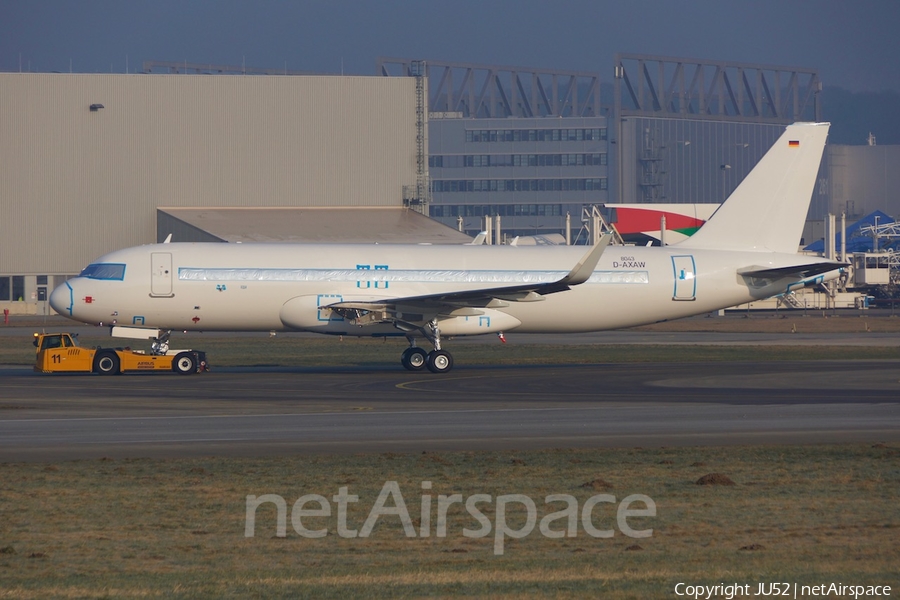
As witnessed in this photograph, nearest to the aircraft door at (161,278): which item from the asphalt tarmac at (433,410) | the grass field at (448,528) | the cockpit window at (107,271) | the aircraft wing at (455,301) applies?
the cockpit window at (107,271)

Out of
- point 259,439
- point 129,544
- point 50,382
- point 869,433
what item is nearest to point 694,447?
point 869,433

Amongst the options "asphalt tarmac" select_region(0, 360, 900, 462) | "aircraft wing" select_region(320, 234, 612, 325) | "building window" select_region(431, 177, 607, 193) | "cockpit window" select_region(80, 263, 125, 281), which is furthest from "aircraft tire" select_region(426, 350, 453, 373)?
"building window" select_region(431, 177, 607, 193)

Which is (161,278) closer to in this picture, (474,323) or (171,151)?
(474,323)

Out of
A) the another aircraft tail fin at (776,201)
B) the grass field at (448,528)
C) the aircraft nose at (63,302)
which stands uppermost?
the another aircraft tail fin at (776,201)

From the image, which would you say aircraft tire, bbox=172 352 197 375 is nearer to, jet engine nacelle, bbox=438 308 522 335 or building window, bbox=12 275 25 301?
jet engine nacelle, bbox=438 308 522 335

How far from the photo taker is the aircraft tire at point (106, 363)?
112 ft

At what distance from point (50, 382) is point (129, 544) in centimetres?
2107

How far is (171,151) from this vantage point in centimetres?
8356

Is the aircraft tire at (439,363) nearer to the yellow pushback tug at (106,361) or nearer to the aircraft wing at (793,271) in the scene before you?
the yellow pushback tug at (106,361)

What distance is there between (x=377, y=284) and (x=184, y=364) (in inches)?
263

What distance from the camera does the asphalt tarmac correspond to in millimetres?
20141

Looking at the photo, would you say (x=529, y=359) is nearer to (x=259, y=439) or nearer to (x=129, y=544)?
(x=259, y=439)

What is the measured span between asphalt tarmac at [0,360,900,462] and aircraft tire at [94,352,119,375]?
989mm

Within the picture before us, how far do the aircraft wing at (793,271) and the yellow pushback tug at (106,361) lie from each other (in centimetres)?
1893
